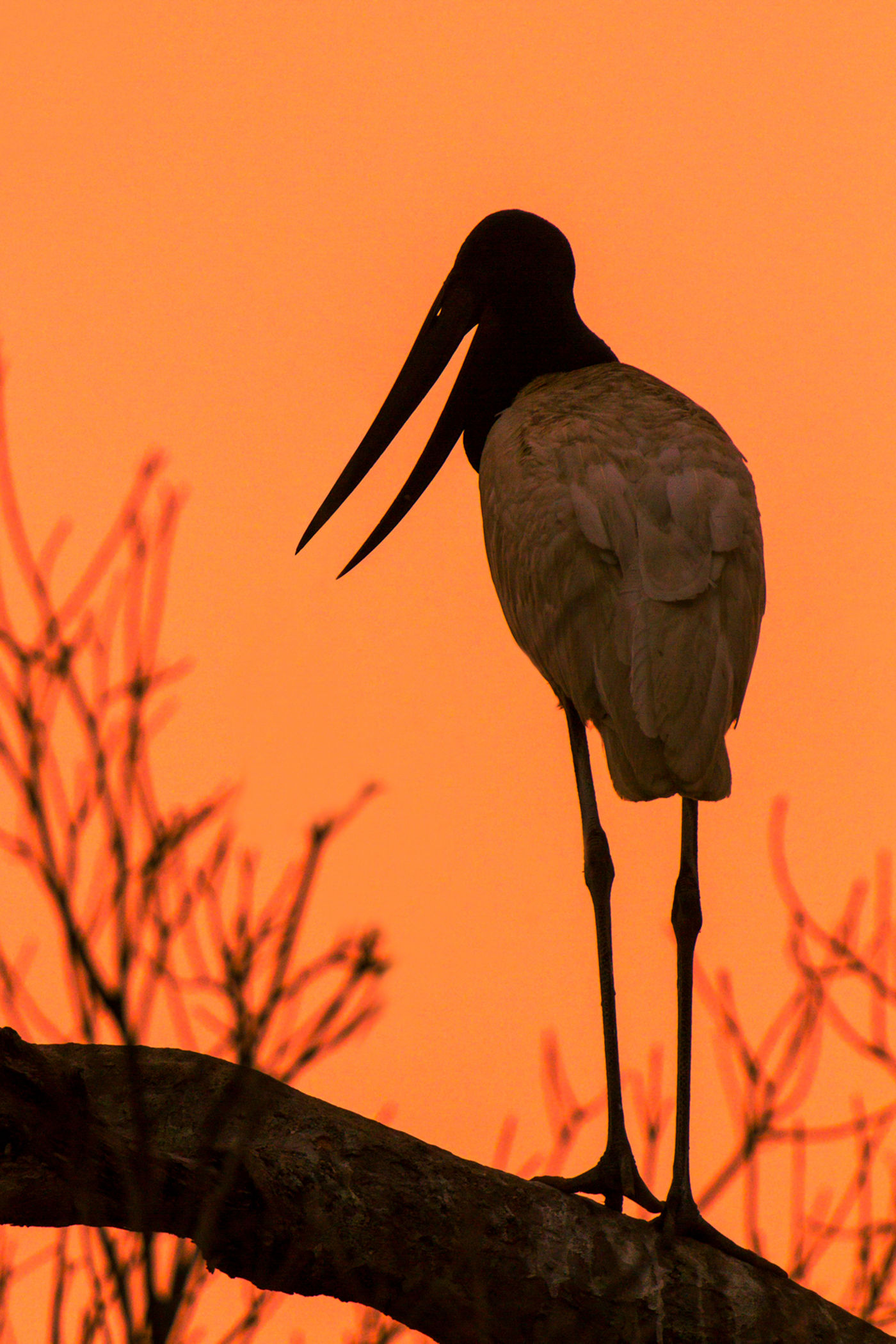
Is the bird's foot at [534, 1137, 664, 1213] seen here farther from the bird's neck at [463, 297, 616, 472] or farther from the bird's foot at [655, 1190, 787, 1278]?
the bird's neck at [463, 297, 616, 472]

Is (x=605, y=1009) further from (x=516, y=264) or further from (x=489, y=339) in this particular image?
(x=516, y=264)

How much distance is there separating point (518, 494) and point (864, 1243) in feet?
8.29

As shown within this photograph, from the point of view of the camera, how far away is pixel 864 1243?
13.3ft

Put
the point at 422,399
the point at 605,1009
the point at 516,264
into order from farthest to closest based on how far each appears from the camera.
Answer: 1. the point at 422,399
2. the point at 516,264
3. the point at 605,1009

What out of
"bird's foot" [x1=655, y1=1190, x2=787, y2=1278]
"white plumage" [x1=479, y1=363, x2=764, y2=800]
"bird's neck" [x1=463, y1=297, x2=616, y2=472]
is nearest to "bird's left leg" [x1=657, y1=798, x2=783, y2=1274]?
"bird's foot" [x1=655, y1=1190, x2=787, y2=1278]

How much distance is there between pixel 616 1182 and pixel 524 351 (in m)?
3.55

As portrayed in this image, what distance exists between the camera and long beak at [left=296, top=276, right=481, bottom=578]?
22.0 feet

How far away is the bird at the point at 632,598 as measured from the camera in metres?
4.27

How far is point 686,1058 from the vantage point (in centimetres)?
477

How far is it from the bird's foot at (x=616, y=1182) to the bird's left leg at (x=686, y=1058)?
→ 0.22 m

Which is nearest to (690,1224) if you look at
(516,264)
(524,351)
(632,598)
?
(632,598)

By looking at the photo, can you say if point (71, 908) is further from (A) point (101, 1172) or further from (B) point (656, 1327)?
(B) point (656, 1327)

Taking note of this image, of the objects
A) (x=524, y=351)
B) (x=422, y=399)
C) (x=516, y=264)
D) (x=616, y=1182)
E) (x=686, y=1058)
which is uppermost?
(x=516, y=264)

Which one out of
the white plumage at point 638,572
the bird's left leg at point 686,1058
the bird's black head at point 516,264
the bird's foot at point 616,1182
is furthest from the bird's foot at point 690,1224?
the bird's black head at point 516,264
